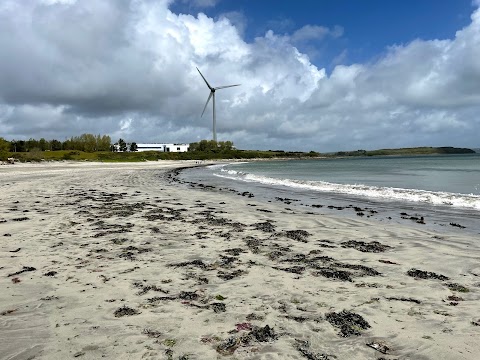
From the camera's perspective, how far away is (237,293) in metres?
6.05

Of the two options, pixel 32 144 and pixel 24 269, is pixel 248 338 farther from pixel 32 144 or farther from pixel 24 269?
pixel 32 144

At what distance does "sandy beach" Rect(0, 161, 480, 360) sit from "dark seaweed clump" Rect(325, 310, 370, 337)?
0.02 m

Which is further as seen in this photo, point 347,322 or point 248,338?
point 347,322

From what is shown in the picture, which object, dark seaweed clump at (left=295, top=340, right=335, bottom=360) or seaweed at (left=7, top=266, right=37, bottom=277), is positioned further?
seaweed at (left=7, top=266, right=37, bottom=277)

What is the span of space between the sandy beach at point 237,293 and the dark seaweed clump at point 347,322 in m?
0.02

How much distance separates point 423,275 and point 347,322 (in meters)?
3.11

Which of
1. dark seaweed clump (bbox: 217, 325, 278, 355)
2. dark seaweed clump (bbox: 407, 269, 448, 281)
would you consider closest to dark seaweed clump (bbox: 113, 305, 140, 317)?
dark seaweed clump (bbox: 217, 325, 278, 355)

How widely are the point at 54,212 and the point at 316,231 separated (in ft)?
37.9

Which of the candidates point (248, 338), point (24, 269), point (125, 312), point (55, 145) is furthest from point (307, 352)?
point (55, 145)

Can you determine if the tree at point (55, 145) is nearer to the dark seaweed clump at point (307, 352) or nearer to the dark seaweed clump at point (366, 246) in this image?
the dark seaweed clump at point (366, 246)

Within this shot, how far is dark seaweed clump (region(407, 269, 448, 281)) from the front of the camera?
6.87m

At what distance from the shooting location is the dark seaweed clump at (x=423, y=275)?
6.87 m

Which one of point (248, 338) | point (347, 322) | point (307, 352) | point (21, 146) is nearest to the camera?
point (307, 352)

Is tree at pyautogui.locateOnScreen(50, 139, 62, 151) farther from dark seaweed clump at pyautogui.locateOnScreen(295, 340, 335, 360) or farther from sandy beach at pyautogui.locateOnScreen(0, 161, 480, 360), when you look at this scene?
dark seaweed clump at pyautogui.locateOnScreen(295, 340, 335, 360)
